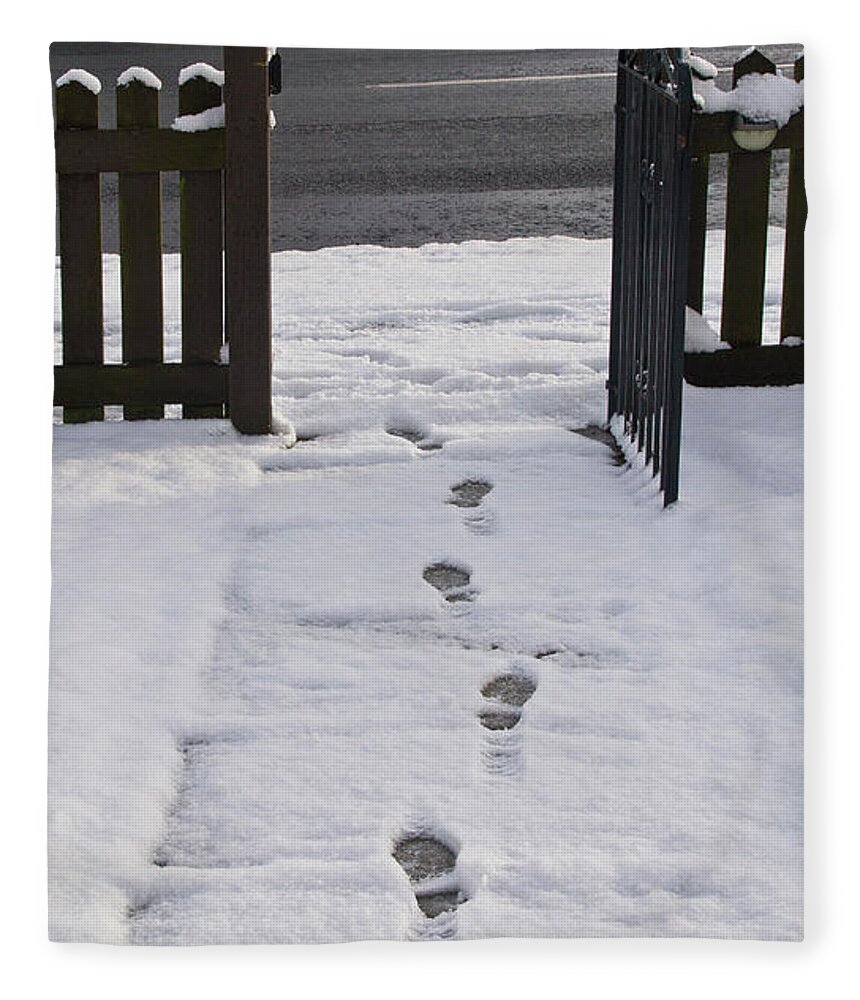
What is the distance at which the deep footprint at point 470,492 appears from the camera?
9.71ft

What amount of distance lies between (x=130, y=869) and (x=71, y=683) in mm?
281

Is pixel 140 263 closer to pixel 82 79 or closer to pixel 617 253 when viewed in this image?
pixel 82 79

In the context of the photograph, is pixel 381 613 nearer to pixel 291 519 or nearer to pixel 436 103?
pixel 291 519

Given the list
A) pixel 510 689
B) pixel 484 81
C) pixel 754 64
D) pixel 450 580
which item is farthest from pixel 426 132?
pixel 510 689

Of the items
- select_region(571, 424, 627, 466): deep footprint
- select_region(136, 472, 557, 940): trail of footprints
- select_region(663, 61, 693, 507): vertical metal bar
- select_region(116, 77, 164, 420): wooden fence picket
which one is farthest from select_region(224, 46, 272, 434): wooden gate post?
select_region(663, 61, 693, 507): vertical metal bar

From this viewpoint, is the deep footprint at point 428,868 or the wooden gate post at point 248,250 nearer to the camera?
the deep footprint at point 428,868

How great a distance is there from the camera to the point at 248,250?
10.3 feet

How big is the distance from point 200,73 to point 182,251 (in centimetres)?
30

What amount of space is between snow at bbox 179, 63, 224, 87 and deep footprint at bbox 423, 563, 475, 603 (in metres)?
0.79

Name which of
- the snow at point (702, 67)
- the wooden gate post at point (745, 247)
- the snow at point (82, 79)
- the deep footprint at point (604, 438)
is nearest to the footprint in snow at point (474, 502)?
the deep footprint at point (604, 438)

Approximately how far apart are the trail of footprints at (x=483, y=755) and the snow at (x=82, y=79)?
0.77 metres

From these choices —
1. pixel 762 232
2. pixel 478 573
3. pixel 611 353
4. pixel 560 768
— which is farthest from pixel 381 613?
pixel 762 232

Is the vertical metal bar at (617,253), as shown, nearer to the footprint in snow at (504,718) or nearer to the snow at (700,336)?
the snow at (700,336)

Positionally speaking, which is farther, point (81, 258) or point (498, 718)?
point (81, 258)
